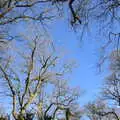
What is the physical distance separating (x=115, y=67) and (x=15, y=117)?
13.6m

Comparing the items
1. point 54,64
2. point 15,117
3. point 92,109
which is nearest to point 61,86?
Result: point 54,64

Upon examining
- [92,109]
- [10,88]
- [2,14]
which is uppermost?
[2,14]

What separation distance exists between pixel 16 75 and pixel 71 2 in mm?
24810

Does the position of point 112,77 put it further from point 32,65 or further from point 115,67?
point 32,65

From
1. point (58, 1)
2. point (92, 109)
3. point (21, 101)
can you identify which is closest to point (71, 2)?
point (58, 1)

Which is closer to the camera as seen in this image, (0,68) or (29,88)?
(0,68)

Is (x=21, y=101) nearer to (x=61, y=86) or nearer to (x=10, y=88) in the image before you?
(x=10, y=88)

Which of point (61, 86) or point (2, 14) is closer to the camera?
point (2, 14)

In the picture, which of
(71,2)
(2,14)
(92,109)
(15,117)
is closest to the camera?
(71,2)

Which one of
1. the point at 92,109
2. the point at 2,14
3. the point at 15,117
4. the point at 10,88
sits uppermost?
the point at 2,14

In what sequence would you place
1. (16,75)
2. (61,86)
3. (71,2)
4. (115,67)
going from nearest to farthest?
(71,2), (16,75), (115,67), (61,86)

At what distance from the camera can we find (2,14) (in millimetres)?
16328

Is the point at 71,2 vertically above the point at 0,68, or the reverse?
the point at 71,2

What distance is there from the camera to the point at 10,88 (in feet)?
111
